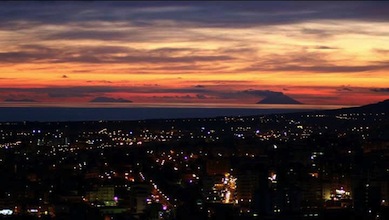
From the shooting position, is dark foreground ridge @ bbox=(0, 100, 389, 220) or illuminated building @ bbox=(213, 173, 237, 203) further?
illuminated building @ bbox=(213, 173, 237, 203)

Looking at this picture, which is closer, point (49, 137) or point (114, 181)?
point (114, 181)

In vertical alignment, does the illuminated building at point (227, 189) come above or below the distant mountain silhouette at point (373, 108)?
below

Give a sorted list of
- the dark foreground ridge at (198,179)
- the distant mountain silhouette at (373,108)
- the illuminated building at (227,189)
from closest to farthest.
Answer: the dark foreground ridge at (198,179) → the illuminated building at (227,189) → the distant mountain silhouette at (373,108)

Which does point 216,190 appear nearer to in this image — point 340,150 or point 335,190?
point 335,190

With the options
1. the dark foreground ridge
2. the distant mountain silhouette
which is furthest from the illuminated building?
the distant mountain silhouette

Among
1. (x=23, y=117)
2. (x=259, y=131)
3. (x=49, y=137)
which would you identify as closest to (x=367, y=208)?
(x=49, y=137)

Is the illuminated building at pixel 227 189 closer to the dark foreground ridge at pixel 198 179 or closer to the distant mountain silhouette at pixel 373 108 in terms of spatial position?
the dark foreground ridge at pixel 198 179

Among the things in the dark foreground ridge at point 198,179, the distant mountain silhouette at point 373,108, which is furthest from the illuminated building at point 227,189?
the distant mountain silhouette at point 373,108

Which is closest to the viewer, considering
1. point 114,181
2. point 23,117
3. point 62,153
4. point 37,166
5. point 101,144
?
point 114,181

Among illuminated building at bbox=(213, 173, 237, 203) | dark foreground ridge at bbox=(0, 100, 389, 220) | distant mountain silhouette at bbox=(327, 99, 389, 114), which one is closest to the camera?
dark foreground ridge at bbox=(0, 100, 389, 220)

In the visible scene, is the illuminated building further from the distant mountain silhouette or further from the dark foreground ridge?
the distant mountain silhouette

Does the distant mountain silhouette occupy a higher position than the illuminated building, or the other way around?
the distant mountain silhouette
